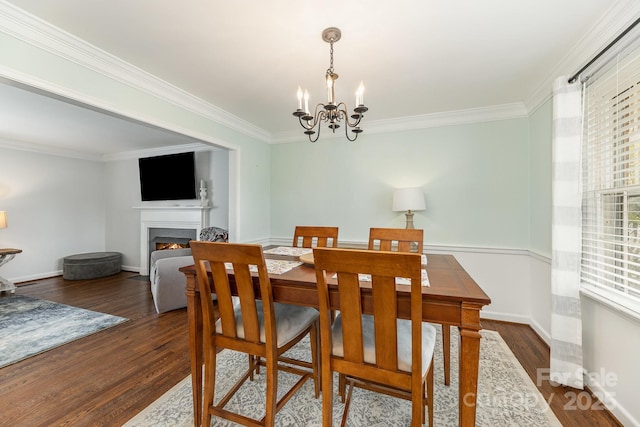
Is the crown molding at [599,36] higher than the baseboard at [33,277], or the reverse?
the crown molding at [599,36]

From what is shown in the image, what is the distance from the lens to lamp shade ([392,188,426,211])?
9.89ft

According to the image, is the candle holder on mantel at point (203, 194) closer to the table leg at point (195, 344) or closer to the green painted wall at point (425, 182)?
the green painted wall at point (425, 182)

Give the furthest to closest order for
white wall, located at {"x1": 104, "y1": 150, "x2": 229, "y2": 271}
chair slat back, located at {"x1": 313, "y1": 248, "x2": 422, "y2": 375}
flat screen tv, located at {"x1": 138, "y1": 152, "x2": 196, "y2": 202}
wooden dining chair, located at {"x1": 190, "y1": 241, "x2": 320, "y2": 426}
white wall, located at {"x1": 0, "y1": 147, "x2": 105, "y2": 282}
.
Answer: white wall, located at {"x1": 104, "y1": 150, "x2": 229, "y2": 271}
flat screen tv, located at {"x1": 138, "y1": 152, "x2": 196, "y2": 202}
white wall, located at {"x1": 0, "y1": 147, "x2": 105, "y2": 282}
wooden dining chair, located at {"x1": 190, "y1": 241, "x2": 320, "y2": 426}
chair slat back, located at {"x1": 313, "y1": 248, "x2": 422, "y2": 375}

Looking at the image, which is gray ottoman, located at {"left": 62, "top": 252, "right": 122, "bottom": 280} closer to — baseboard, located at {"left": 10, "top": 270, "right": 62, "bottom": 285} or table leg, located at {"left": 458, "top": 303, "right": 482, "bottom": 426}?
baseboard, located at {"left": 10, "top": 270, "right": 62, "bottom": 285}

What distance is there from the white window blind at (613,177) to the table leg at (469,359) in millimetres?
1134

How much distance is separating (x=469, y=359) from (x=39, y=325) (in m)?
4.01

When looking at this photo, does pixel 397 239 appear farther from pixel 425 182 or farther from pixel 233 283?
pixel 425 182

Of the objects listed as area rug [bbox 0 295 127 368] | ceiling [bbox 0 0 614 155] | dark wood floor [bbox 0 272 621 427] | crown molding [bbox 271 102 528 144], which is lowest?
dark wood floor [bbox 0 272 621 427]

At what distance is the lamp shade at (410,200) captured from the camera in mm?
3014

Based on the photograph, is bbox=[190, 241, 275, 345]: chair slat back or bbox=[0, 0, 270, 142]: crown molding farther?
bbox=[0, 0, 270, 142]: crown molding

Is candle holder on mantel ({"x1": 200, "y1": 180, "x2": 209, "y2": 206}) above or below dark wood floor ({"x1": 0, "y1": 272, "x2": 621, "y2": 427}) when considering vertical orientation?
above

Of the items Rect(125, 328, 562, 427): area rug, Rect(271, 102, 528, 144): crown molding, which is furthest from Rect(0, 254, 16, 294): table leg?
Rect(271, 102, 528, 144): crown molding

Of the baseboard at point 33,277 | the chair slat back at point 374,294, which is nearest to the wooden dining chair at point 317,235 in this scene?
the chair slat back at point 374,294

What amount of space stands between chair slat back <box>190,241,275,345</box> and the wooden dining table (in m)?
0.11
